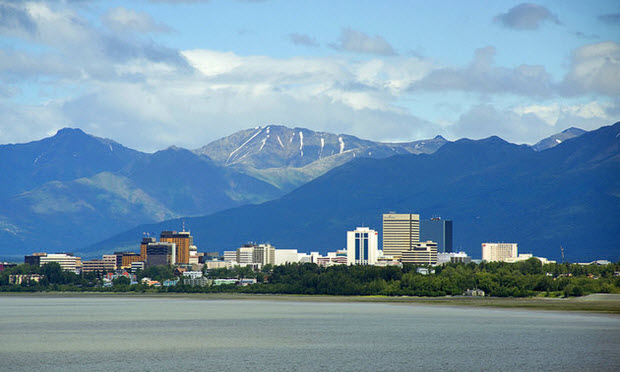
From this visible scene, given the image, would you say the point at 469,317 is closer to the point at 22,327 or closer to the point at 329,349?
the point at 329,349

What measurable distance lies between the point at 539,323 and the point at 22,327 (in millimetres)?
75504

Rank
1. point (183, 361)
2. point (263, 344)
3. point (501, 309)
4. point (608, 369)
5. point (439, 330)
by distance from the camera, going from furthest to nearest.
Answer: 1. point (501, 309)
2. point (439, 330)
3. point (263, 344)
4. point (183, 361)
5. point (608, 369)

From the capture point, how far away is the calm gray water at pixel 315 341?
95.0 metres

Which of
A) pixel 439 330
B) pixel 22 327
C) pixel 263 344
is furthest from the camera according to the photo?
pixel 22 327

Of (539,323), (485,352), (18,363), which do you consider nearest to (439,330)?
(539,323)

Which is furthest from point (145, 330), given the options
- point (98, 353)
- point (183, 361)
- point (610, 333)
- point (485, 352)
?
point (610, 333)

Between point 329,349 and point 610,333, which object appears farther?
point 610,333

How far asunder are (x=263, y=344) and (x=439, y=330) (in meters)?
30.0

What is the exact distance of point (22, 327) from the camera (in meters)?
145

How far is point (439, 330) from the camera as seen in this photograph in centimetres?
13488

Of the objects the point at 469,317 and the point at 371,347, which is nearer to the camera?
the point at 371,347

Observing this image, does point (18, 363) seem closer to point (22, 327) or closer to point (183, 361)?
point (183, 361)

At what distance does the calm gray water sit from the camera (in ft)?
312

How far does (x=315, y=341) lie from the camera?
119 metres
